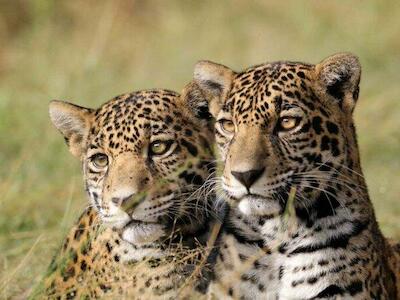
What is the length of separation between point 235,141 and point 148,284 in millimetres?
1170

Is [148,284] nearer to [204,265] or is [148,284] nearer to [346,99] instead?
[204,265]

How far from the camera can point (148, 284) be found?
921 centimetres

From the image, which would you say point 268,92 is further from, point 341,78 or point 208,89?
point 208,89

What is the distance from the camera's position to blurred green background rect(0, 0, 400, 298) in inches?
542

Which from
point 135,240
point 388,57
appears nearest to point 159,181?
point 135,240

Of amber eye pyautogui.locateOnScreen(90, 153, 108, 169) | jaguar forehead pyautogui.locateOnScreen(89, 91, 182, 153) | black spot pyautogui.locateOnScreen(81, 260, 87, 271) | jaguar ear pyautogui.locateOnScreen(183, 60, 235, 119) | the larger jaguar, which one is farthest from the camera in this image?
black spot pyautogui.locateOnScreen(81, 260, 87, 271)

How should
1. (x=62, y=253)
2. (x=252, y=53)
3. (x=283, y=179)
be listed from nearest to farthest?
(x=283, y=179), (x=62, y=253), (x=252, y=53)

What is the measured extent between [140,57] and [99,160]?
425 inches

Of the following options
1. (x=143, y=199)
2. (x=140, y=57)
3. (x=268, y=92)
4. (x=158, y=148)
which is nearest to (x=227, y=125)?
(x=268, y=92)

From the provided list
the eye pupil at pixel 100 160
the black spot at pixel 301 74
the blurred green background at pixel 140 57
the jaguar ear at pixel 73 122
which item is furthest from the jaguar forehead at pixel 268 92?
the blurred green background at pixel 140 57

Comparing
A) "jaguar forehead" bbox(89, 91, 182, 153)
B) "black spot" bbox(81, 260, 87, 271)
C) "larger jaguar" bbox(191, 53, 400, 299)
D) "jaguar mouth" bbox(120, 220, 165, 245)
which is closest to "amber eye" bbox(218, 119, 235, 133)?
"larger jaguar" bbox(191, 53, 400, 299)

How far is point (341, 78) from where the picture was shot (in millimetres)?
9211

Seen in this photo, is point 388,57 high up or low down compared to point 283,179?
up

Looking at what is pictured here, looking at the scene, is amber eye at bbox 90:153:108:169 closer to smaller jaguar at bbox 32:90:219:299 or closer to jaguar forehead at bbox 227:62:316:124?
smaller jaguar at bbox 32:90:219:299
